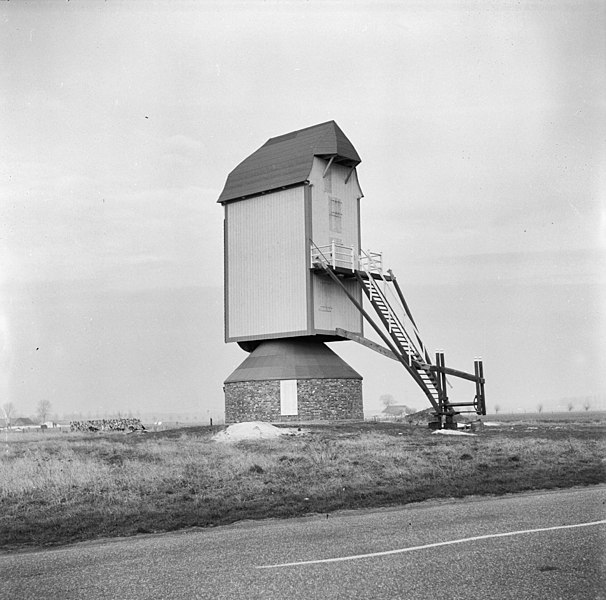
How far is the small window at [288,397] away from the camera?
3456 cm

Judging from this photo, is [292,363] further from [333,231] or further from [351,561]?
[351,561]

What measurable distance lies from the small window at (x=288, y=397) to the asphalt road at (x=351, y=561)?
23.0m

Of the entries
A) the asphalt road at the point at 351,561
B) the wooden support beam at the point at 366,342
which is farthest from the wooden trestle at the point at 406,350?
the asphalt road at the point at 351,561

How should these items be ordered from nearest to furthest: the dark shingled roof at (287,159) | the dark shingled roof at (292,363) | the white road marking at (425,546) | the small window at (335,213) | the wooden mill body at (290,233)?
the white road marking at (425,546) < the wooden mill body at (290,233) < the dark shingled roof at (292,363) < the dark shingled roof at (287,159) < the small window at (335,213)

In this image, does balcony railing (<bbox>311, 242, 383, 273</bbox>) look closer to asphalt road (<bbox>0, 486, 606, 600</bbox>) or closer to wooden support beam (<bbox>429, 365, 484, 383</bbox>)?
wooden support beam (<bbox>429, 365, 484, 383</bbox>)

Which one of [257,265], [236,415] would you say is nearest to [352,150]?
[257,265]

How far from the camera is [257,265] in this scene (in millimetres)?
36188

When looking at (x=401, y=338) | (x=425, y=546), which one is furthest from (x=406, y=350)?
(x=425, y=546)

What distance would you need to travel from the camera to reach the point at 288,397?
Answer: 3478 cm

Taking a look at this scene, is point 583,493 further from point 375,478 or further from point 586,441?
point 586,441

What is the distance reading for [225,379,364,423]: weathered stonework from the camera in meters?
34.6

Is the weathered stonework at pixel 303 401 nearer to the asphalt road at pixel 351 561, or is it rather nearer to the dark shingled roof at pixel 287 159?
the dark shingled roof at pixel 287 159

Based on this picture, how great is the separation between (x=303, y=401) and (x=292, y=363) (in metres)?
1.77

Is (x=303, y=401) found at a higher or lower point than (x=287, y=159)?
lower
